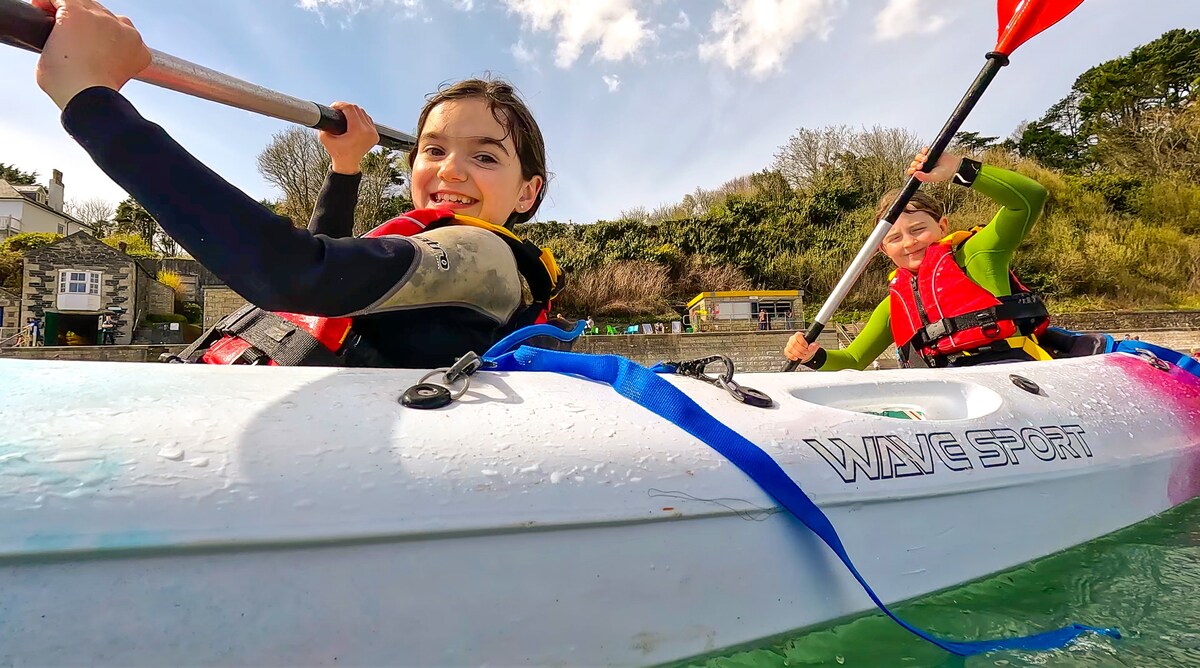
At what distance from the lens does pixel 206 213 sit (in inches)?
34.2

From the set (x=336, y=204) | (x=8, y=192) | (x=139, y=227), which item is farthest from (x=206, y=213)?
(x=8, y=192)

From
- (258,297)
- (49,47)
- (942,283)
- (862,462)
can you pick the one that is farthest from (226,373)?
(942,283)

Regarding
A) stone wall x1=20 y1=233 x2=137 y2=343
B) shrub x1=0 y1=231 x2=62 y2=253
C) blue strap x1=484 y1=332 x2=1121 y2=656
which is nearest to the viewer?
blue strap x1=484 y1=332 x2=1121 y2=656

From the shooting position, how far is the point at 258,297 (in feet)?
3.09

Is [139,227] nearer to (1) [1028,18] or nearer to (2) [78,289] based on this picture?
(2) [78,289]

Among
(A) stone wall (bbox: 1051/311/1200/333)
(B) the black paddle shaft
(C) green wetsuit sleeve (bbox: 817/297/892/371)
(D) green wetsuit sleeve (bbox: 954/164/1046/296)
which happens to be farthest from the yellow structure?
(D) green wetsuit sleeve (bbox: 954/164/1046/296)

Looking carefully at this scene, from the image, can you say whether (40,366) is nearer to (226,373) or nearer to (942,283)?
(226,373)

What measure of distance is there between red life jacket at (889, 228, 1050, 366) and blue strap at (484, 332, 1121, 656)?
2.02 meters

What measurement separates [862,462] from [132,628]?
116 cm

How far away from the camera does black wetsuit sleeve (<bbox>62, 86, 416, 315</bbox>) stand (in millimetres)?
853

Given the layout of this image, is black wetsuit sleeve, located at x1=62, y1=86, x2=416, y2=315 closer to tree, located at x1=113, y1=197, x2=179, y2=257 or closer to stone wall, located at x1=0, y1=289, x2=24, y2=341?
stone wall, located at x1=0, y1=289, x2=24, y2=341

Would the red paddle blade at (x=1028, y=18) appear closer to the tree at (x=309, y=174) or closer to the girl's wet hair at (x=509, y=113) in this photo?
the girl's wet hair at (x=509, y=113)

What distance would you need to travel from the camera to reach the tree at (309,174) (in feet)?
67.0

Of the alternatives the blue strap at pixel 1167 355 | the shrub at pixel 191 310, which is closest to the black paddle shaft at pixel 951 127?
the blue strap at pixel 1167 355
